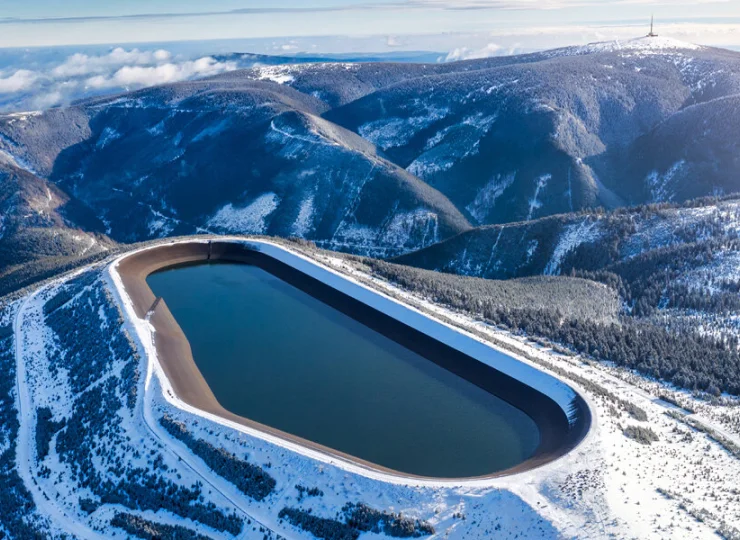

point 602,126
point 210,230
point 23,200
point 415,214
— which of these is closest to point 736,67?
point 602,126

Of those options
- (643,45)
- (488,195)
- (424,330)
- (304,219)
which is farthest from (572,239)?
(643,45)

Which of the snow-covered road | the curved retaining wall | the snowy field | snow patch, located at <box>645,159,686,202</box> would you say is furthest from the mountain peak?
the snow-covered road

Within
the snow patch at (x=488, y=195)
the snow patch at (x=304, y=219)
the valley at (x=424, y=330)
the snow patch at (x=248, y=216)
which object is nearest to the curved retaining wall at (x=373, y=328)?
the valley at (x=424, y=330)

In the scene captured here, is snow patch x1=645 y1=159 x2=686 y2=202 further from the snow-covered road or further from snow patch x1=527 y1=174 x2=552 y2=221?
the snow-covered road

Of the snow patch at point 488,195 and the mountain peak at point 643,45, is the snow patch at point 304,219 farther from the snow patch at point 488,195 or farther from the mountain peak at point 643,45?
the mountain peak at point 643,45

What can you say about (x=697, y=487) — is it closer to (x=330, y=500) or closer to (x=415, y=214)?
(x=330, y=500)

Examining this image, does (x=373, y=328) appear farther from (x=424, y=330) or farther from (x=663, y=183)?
(x=663, y=183)
